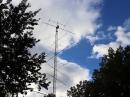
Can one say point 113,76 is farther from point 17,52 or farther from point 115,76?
point 17,52

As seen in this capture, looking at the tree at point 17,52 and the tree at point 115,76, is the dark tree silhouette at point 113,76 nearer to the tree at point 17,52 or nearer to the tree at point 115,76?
the tree at point 115,76

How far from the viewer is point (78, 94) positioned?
82250 mm

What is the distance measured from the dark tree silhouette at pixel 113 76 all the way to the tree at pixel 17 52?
3658 cm

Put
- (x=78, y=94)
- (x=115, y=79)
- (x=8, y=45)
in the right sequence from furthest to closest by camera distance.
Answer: (x=78, y=94)
(x=115, y=79)
(x=8, y=45)

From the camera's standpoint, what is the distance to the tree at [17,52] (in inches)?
1078

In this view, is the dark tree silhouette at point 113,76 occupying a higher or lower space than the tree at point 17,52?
higher

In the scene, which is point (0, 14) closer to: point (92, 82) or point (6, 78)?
point (6, 78)

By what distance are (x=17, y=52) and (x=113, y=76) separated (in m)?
38.3

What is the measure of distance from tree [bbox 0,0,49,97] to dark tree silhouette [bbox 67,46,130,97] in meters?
36.6

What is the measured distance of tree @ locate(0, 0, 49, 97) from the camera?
1078 inches

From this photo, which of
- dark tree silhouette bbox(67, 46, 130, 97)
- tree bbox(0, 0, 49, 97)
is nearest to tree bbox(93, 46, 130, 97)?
dark tree silhouette bbox(67, 46, 130, 97)

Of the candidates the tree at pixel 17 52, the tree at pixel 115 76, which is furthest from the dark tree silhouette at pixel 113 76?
the tree at pixel 17 52

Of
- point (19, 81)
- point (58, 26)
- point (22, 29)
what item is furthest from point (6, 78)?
point (58, 26)

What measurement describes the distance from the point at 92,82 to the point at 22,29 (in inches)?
1626
